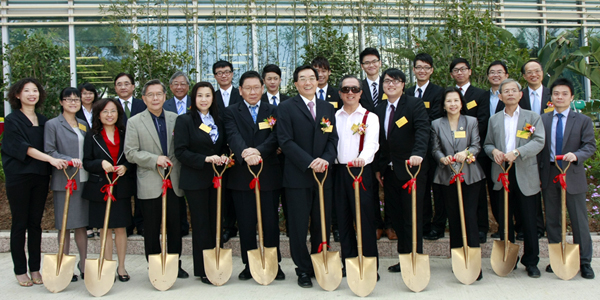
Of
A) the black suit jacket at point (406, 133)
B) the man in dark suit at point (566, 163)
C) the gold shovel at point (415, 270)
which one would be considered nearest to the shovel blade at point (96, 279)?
the gold shovel at point (415, 270)

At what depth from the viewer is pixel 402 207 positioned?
178 inches

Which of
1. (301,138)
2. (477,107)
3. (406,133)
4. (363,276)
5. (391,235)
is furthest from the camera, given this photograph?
(391,235)

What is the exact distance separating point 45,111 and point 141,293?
17.7 feet

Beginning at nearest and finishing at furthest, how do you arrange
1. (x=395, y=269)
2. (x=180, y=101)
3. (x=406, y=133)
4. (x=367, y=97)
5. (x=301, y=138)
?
(x=301, y=138) < (x=406, y=133) < (x=395, y=269) < (x=367, y=97) < (x=180, y=101)

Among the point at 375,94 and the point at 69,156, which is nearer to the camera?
the point at 69,156

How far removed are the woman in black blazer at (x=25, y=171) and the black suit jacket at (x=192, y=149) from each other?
3.48 ft

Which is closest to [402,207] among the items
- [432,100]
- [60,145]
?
[432,100]

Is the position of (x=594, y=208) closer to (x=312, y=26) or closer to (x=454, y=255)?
(x=454, y=255)

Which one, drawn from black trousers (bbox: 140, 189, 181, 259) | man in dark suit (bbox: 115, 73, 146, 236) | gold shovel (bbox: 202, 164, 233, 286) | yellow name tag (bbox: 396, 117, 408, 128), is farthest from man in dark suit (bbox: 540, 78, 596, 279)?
man in dark suit (bbox: 115, 73, 146, 236)

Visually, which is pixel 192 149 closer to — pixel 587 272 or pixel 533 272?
pixel 533 272

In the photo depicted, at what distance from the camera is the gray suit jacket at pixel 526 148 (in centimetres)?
424

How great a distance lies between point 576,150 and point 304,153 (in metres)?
2.57

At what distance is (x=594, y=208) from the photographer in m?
5.58

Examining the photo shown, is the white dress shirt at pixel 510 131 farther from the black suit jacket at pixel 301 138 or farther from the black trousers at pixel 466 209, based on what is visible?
the black suit jacket at pixel 301 138
